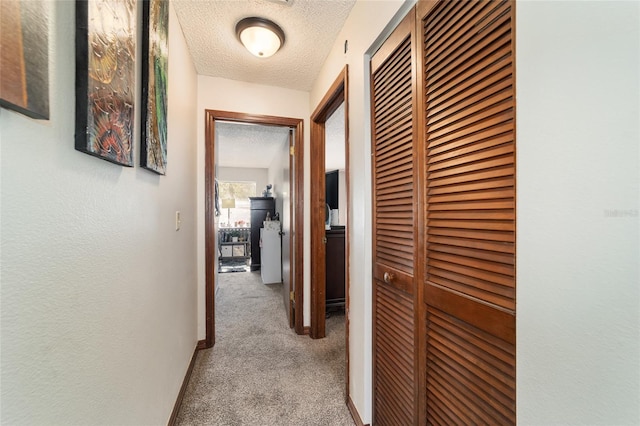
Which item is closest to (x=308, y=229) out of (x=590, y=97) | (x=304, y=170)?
(x=304, y=170)

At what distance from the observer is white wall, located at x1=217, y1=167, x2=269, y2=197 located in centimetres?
652

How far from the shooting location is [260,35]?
5.39 ft

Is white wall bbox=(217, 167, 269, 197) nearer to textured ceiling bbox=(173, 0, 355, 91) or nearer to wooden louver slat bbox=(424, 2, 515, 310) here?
textured ceiling bbox=(173, 0, 355, 91)

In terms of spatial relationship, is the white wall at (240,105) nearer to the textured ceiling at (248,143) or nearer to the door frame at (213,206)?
the door frame at (213,206)

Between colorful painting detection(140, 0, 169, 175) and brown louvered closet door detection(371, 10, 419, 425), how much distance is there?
39.6 inches

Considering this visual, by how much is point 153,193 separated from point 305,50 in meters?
1.48

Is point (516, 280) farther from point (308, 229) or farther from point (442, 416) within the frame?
point (308, 229)

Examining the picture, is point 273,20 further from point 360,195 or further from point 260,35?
point 360,195

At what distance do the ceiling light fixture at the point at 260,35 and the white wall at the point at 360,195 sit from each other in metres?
0.45

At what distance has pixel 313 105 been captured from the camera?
2.39 metres

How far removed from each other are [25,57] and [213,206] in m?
1.97

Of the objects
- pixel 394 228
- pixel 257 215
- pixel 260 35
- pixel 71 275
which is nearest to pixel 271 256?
pixel 257 215

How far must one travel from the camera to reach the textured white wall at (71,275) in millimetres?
465

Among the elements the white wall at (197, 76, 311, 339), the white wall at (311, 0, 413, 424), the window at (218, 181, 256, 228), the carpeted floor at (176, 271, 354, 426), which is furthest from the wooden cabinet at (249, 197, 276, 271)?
the white wall at (311, 0, 413, 424)
